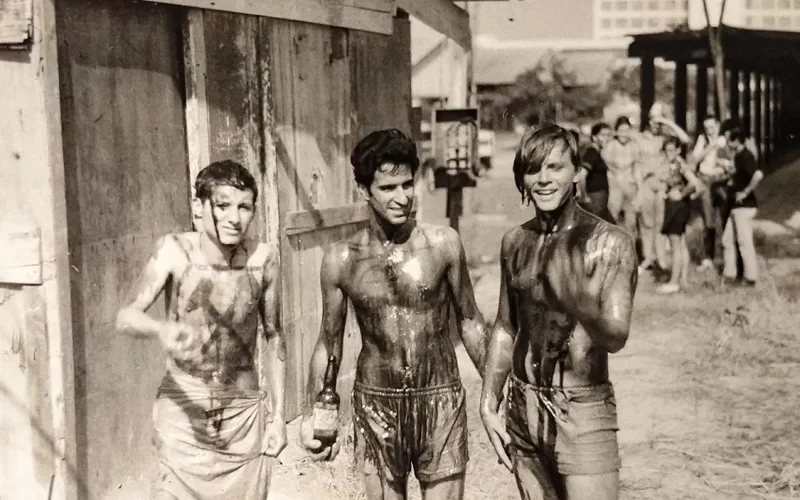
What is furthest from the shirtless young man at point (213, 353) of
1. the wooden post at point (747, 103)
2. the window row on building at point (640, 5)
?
the wooden post at point (747, 103)

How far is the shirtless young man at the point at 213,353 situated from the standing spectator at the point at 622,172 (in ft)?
30.3

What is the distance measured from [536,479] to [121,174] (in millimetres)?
2758

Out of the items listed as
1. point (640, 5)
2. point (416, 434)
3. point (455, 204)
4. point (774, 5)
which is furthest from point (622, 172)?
point (416, 434)

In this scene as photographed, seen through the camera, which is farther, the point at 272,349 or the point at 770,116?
the point at 770,116

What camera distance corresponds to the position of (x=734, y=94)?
13375 millimetres

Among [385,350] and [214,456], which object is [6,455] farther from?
[385,350]

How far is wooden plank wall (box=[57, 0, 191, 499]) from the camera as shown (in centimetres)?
484

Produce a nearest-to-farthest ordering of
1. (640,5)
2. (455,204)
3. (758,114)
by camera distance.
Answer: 1. (455,204)
2. (758,114)
3. (640,5)

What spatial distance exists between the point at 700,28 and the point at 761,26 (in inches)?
45.4

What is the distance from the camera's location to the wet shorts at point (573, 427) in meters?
3.56

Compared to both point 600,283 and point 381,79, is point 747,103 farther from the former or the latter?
point 600,283

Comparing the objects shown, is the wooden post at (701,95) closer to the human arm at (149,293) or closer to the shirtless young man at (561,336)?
the shirtless young man at (561,336)

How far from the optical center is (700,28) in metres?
13.2

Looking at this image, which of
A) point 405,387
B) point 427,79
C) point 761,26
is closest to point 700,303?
point 761,26
